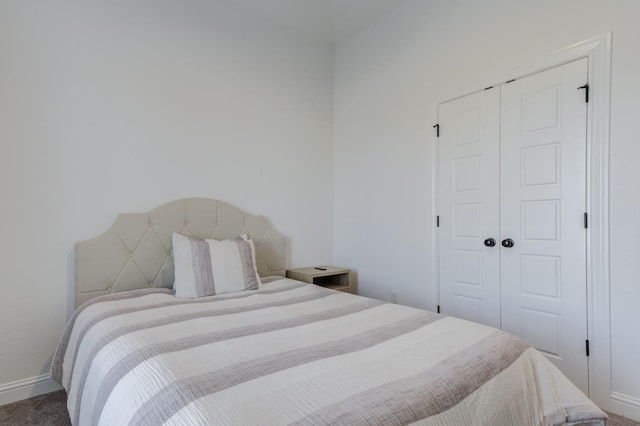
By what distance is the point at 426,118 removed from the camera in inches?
110

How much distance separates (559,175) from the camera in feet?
6.78

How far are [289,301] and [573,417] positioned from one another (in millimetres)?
1370

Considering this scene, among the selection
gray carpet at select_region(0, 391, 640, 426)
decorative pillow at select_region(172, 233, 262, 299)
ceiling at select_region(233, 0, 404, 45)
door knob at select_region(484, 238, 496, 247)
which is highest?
ceiling at select_region(233, 0, 404, 45)

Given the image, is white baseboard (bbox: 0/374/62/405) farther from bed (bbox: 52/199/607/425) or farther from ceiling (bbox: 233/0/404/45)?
ceiling (bbox: 233/0/404/45)

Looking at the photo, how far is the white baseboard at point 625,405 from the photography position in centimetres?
179

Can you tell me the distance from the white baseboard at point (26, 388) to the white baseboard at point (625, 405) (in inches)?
129

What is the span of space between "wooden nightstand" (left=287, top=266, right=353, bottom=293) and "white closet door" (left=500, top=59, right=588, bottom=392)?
137 cm

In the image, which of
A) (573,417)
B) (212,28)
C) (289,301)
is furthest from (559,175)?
(212,28)

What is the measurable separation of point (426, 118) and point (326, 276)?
1.67m

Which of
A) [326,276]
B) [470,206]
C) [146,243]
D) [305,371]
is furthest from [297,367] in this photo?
[326,276]

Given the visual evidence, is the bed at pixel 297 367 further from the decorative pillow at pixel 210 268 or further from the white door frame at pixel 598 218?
the white door frame at pixel 598 218

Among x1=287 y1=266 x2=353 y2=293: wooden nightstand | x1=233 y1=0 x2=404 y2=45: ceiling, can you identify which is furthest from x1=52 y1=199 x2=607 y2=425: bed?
x1=233 y1=0 x2=404 y2=45: ceiling

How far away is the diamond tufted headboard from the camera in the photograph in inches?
87.7

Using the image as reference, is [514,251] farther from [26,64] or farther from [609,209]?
[26,64]
